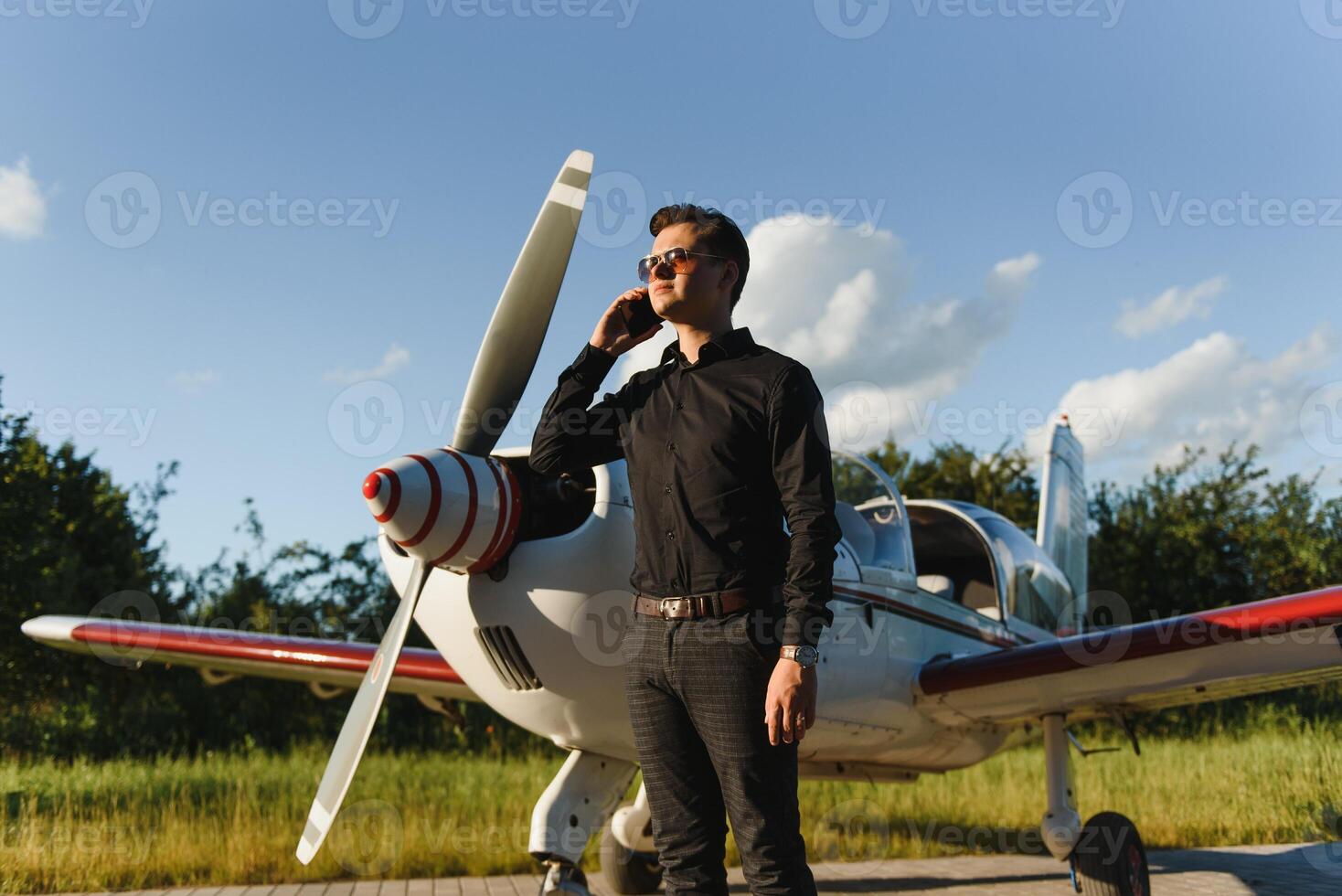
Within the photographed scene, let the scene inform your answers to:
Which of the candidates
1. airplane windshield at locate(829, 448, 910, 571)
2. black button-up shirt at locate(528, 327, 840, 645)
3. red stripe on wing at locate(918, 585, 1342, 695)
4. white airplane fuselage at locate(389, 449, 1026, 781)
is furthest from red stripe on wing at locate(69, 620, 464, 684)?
black button-up shirt at locate(528, 327, 840, 645)

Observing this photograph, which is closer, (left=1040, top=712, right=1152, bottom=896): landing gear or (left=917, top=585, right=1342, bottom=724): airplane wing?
(left=917, top=585, right=1342, bottom=724): airplane wing

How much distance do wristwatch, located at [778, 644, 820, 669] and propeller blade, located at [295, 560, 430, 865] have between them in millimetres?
1897

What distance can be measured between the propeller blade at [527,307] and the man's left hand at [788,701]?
6.31 ft

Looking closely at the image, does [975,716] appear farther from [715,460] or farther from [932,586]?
[715,460]

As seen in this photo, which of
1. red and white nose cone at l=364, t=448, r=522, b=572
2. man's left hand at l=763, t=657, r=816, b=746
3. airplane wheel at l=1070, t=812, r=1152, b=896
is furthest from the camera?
airplane wheel at l=1070, t=812, r=1152, b=896

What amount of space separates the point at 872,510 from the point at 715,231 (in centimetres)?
316

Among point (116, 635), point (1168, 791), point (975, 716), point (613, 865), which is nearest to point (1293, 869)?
point (975, 716)

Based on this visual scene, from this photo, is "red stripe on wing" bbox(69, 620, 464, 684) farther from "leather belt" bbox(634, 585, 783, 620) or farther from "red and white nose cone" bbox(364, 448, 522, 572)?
"leather belt" bbox(634, 585, 783, 620)

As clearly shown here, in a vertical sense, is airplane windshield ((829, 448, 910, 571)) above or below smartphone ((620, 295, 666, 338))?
below

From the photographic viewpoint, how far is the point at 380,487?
3080mm

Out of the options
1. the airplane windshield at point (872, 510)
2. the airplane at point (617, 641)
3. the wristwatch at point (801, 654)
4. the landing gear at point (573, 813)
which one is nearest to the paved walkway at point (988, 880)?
the airplane at point (617, 641)

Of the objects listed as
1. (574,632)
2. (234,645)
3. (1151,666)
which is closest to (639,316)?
(574,632)

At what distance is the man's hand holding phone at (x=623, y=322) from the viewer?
2.59 m

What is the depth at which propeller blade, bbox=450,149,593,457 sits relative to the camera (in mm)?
3650
